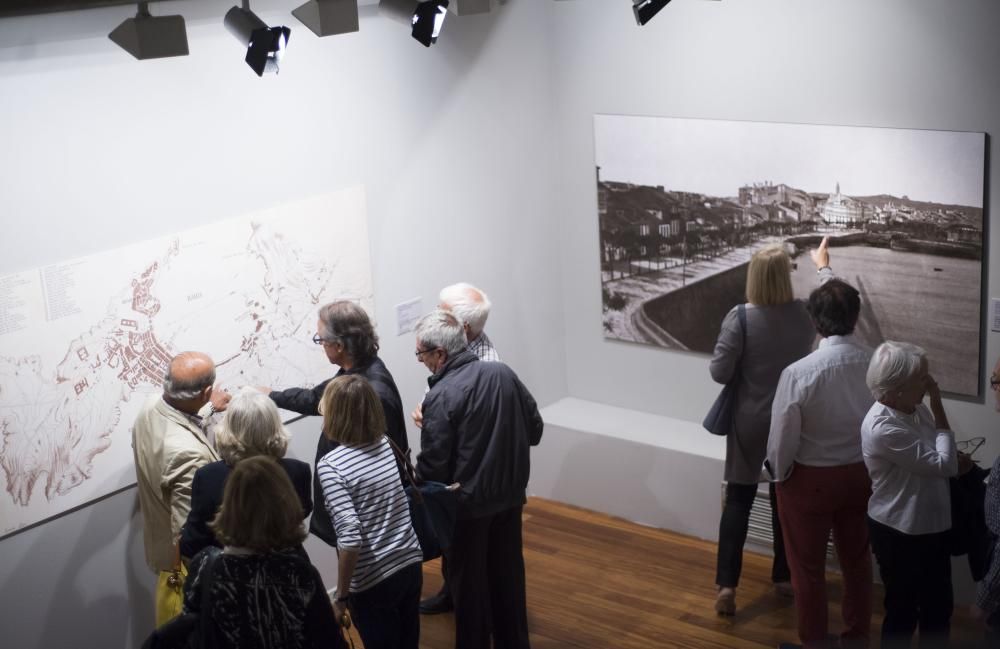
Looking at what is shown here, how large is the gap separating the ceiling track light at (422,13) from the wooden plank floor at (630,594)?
9.40 feet

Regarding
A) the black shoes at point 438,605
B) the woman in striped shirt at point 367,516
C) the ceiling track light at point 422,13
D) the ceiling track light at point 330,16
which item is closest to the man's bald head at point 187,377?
the woman in striped shirt at point 367,516

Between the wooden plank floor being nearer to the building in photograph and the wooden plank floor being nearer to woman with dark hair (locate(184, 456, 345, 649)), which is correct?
the building in photograph

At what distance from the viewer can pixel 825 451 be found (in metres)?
4.85

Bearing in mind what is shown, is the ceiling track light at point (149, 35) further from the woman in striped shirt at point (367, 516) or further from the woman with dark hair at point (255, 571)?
the woman with dark hair at point (255, 571)

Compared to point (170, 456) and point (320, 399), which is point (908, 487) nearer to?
point (320, 399)

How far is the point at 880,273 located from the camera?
19.7 ft

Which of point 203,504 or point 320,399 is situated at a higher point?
point 320,399

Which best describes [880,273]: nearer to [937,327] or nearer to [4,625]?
[937,327]

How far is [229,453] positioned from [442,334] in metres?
1.06

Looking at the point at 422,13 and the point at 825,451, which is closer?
the point at 825,451

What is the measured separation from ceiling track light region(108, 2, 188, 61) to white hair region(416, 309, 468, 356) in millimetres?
1434

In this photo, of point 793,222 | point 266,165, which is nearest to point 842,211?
point 793,222

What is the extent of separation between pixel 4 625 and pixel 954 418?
4534 millimetres

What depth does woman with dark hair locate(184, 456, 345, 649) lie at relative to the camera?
3.63 metres
